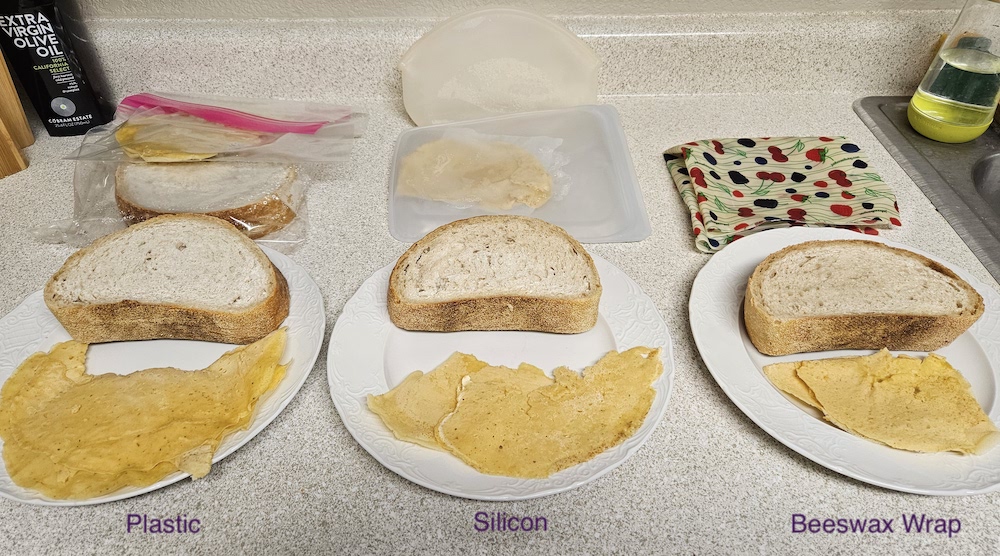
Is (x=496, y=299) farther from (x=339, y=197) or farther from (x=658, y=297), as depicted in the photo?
(x=339, y=197)

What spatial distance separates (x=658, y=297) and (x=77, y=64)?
4.42 ft

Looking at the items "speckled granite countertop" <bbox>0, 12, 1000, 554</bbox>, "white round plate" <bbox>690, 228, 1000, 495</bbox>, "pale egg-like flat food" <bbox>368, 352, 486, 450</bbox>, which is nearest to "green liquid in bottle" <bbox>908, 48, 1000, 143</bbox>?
"speckled granite countertop" <bbox>0, 12, 1000, 554</bbox>

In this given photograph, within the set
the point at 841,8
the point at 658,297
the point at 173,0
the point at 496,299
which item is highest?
the point at 173,0

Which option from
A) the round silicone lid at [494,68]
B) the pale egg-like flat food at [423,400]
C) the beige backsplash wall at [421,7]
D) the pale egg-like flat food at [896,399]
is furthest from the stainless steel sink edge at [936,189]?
the pale egg-like flat food at [423,400]

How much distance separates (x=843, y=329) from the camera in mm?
960

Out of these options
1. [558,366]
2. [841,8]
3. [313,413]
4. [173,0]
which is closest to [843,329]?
[558,366]

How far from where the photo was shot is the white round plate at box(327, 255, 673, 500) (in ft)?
2.54

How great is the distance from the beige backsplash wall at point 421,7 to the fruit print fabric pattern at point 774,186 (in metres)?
0.35

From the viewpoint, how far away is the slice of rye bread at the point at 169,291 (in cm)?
96

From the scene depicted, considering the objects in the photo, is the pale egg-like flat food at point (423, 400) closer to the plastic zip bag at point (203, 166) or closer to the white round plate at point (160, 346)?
the white round plate at point (160, 346)

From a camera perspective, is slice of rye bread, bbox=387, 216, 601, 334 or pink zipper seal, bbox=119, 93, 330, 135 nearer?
slice of rye bread, bbox=387, 216, 601, 334

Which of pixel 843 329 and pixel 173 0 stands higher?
pixel 173 0

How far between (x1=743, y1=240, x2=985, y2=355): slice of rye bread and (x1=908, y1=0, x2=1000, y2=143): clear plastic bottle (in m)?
0.60

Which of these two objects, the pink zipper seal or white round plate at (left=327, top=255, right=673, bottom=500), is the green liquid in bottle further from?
the pink zipper seal
